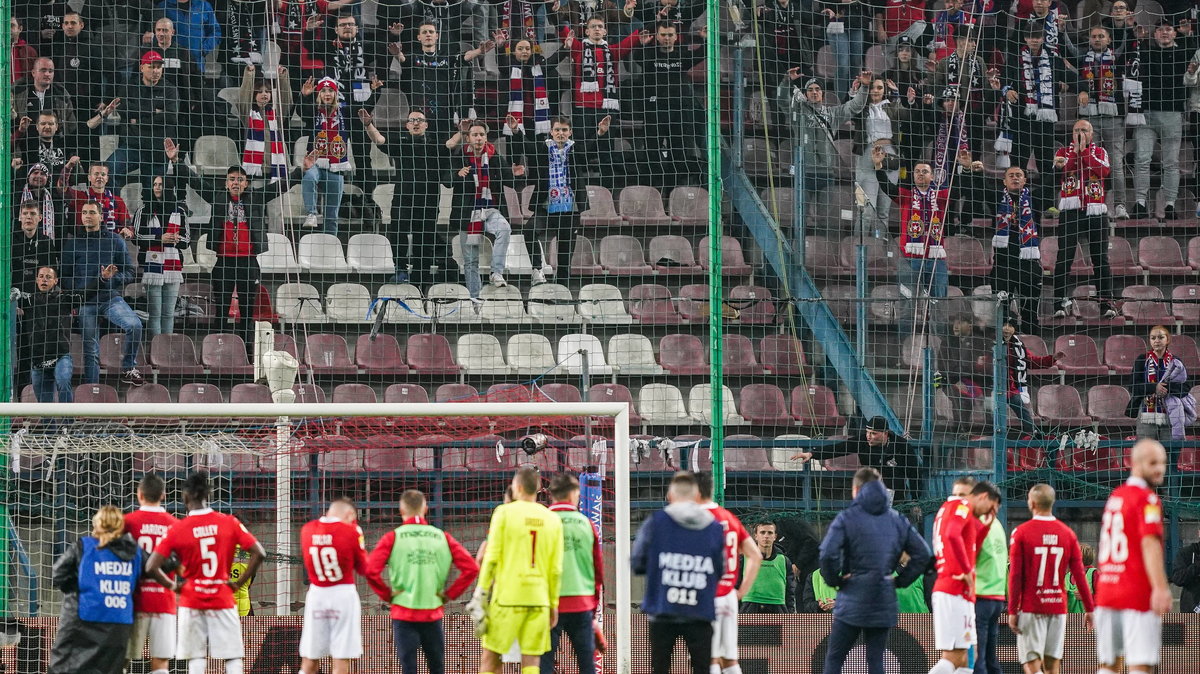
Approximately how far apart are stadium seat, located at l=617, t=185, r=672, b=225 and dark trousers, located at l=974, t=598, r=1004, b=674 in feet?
22.5

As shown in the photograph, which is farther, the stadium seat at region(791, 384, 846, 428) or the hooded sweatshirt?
the stadium seat at region(791, 384, 846, 428)

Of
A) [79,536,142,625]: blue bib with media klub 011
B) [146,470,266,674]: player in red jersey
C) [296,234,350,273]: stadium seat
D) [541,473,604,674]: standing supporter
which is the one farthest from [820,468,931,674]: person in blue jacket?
[296,234,350,273]: stadium seat

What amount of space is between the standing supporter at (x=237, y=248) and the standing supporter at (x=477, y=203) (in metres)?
2.13

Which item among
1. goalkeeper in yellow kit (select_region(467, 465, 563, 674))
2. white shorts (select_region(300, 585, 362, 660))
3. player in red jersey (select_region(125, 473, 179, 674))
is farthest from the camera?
white shorts (select_region(300, 585, 362, 660))

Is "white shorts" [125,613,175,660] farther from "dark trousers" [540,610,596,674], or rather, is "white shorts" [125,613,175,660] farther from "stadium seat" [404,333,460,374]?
"stadium seat" [404,333,460,374]

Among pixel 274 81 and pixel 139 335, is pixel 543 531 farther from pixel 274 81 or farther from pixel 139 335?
pixel 274 81

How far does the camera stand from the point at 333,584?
31.4ft

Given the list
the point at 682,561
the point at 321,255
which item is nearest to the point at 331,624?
the point at 682,561

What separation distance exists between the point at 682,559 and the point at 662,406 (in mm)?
6131

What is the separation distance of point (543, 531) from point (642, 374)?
591cm

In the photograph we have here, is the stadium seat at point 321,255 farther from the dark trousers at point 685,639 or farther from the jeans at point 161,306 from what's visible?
the dark trousers at point 685,639

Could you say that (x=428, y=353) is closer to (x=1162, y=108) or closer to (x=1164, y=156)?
(x=1164, y=156)

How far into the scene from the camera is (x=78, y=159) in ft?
49.8

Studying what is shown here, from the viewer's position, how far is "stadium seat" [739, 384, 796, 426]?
561 inches
